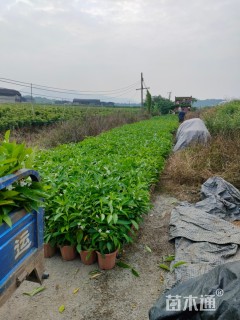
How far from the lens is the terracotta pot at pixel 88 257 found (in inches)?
122

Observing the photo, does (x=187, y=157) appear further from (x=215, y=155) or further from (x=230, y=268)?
(x=230, y=268)

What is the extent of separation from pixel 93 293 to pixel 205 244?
160 centimetres

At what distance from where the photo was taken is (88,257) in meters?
3.04

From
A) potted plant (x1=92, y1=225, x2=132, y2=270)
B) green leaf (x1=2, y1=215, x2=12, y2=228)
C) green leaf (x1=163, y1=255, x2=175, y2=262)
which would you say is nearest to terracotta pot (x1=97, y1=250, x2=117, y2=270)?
potted plant (x1=92, y1=225, x2=132, y2=270)

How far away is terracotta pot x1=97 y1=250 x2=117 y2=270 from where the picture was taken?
304 cm

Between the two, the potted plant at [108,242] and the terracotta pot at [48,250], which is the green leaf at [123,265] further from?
the terracotta pot at [48,250]

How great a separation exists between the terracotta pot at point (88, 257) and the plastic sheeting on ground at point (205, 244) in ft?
2.96

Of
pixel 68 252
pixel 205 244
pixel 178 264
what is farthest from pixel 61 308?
pixel 205 244

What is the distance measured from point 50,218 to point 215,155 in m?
4.79

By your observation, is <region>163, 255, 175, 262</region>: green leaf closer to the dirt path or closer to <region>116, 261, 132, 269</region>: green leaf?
the dirt path

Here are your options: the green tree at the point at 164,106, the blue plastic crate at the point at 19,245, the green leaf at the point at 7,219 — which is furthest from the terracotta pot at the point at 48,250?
the green tree at the point at 164,106

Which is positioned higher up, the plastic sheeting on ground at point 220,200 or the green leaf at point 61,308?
the plastic sheeting on ground at point 220,200

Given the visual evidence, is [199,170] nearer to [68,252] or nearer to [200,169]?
[200,169]

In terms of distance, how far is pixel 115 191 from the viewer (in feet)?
11.6
